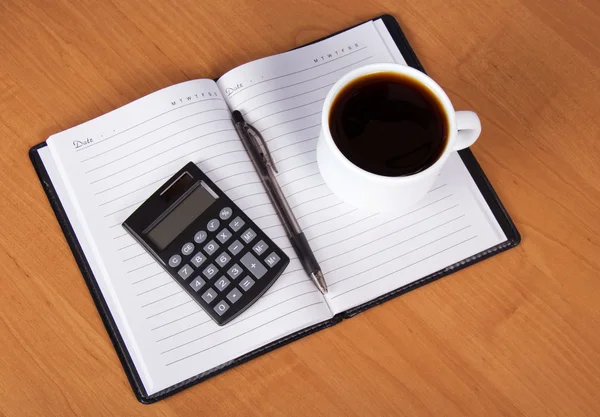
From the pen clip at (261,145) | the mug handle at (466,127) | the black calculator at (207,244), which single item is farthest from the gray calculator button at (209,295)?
the mug handle at (466,127)

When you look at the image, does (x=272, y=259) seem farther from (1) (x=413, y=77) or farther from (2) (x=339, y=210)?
(1) (x=413, y=77)

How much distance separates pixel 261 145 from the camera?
64 centimetres

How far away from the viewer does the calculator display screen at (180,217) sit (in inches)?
23.7

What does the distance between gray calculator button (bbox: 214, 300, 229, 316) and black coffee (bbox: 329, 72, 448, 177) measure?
17cm

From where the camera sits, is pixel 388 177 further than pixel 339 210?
No

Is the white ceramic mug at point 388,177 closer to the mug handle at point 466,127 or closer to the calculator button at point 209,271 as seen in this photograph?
the mug handle at point 466,127

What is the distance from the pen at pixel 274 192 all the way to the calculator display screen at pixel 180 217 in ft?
0.19

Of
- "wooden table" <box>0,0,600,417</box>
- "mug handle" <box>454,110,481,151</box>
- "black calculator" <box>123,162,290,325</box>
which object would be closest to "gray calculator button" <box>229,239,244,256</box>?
"black calculator" <box>123,162,290,325</box>

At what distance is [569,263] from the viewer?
646 millimetres

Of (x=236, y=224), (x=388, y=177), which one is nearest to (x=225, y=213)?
(x=236, y=224)

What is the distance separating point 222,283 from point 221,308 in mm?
23

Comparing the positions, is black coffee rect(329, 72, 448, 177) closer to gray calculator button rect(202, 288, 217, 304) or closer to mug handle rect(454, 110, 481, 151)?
mug handle rect(454, 110, 481, 151)

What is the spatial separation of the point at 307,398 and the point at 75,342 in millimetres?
225

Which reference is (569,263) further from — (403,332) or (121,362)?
(121,362)
